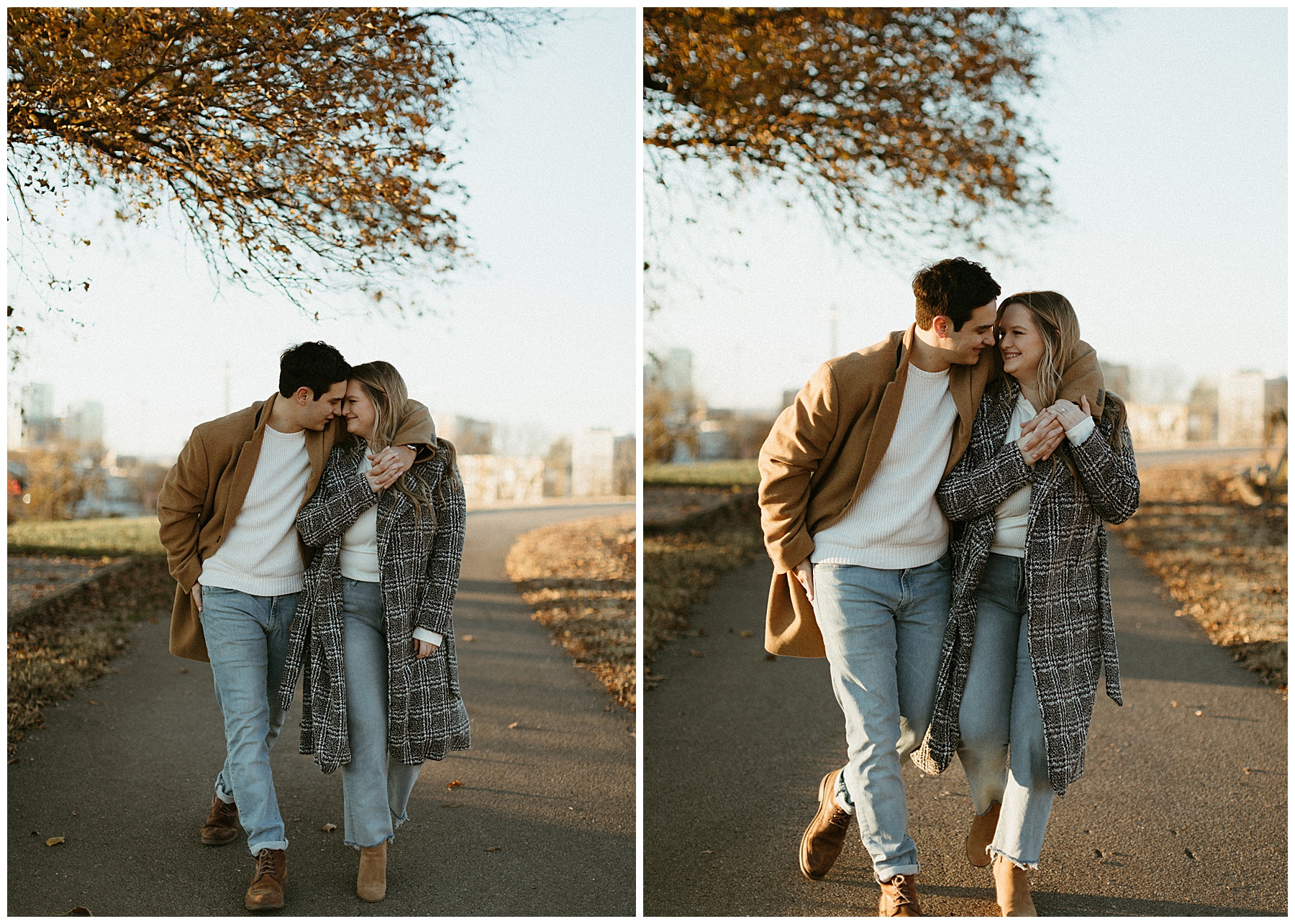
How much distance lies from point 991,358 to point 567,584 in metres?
5.81

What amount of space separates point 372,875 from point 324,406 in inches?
57.2

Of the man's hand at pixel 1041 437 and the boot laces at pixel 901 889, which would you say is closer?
the man's hand at pixel 1041 437

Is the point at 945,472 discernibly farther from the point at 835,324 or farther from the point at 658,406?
the point at 658,406

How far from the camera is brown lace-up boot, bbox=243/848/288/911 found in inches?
116

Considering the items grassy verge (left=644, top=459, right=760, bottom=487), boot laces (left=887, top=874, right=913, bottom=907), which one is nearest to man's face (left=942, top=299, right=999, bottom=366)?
boot laces (left=887, top=874, right=913, bottom=907)

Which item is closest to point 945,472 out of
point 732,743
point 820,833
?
point 820,833

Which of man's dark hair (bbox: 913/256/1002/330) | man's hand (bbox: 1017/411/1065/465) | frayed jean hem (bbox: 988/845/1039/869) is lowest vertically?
frayed jean hem (bbox: 988/845/1039/869)

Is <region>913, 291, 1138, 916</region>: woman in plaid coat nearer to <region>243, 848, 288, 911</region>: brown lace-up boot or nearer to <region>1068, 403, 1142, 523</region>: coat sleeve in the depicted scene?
<region>1068, 403, 1142, 523</region>: coat sleeve

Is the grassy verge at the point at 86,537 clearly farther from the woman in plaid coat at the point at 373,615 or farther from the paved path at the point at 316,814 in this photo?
the woman in plaid coat at the point at 373,615

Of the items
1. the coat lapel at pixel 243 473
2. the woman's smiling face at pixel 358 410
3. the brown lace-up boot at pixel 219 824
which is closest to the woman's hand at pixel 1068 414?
the woman's smiling face at pixel 358 410

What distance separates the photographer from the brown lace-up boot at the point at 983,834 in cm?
297

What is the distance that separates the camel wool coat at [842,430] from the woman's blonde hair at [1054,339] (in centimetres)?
3

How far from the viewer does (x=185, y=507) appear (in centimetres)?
315

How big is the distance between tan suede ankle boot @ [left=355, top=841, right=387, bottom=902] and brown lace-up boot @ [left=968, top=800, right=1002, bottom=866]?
5.93ft
